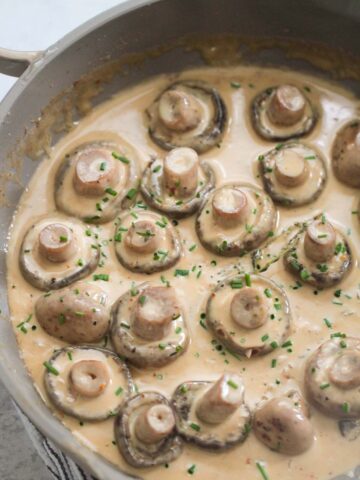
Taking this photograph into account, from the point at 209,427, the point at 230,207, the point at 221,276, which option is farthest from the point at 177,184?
the point at 209,427

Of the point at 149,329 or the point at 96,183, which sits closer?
the point at 149,329

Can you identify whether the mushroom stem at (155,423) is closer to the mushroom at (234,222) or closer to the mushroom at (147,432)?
A: the mushroom at (147,432)

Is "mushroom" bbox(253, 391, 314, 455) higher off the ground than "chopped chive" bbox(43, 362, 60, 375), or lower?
higher

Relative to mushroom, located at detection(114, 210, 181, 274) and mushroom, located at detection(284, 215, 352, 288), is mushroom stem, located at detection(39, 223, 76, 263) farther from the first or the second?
mushroom, located at detection(284, 215, 352, 288)

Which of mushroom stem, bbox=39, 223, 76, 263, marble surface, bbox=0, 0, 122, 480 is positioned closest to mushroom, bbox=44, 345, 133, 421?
mushroom stem, bbox=39, 223, 76, 263

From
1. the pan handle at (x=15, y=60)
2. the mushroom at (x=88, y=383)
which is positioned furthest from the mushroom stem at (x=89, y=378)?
the pan handle at (x=15, y=60)

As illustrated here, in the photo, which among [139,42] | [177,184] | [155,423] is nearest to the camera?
[155,423]

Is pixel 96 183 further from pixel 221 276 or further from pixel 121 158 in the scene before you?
pixel 221 276
